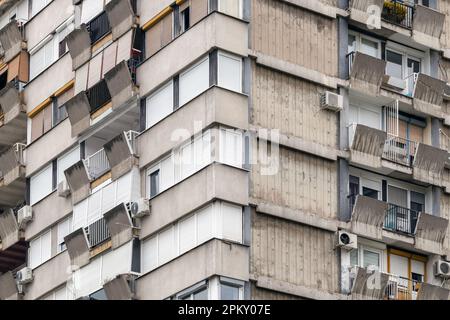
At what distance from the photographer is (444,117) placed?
213ft

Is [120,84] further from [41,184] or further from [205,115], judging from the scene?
[41,184]

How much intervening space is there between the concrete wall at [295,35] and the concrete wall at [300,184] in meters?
3.17

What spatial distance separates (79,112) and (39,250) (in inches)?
203

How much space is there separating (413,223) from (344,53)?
5.77 metres

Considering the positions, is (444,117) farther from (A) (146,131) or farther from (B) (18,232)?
(B) (18,232)

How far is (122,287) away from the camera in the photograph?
60.0 meters

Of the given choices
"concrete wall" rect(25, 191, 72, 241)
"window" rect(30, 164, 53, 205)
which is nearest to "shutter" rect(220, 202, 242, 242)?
"concrete wall" rect(25, 191, 72, 241)

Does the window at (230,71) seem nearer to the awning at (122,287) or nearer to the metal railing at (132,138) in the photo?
the metal railing at (132,138)

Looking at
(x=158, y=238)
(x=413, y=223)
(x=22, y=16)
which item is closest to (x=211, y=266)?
(x=158, y=238)

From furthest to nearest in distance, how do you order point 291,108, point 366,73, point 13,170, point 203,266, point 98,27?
point 13,170 < point 98,27 < point 366,73 < point 291,108 < point 203,266

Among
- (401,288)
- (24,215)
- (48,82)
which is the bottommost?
(401,288)

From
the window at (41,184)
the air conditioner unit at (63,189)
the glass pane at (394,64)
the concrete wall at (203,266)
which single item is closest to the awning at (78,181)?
the air conditioner unit at (63,189)

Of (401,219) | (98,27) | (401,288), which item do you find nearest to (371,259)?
(401,288)

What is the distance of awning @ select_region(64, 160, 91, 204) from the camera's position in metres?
64.8
